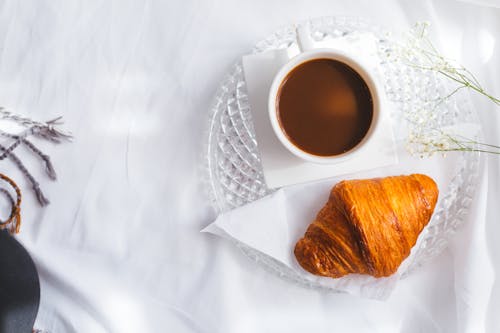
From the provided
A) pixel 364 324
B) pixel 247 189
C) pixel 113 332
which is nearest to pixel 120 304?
pixel 113 332

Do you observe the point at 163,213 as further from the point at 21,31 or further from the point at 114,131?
the point at 21,31

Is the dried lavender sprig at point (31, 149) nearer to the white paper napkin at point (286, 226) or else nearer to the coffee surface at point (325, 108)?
the white paper napkin at point (286, 226)

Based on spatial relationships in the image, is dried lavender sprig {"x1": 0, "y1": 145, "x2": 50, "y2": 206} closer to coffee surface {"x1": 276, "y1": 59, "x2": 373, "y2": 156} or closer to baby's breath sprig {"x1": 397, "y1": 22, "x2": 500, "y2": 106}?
coffee surface {"x1": 276, "y1": 59, "x2": 373, "y2": 156}

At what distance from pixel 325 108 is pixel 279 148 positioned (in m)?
0.10

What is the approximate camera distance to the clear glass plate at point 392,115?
904mm

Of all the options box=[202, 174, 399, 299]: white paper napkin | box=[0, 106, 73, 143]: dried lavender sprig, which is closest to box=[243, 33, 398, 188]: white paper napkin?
box=[202, 174, 399, 299]: white paper napkin

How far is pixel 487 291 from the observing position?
899mm

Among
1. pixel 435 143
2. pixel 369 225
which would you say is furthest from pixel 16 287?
pixel 435 143

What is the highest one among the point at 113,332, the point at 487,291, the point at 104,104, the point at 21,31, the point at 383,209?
the point at 21,31

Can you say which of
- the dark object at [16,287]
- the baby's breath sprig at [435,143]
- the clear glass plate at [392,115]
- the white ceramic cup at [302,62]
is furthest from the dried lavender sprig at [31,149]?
the baby's breath sprig at [435,143]

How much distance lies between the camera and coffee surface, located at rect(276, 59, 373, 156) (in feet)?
2.71

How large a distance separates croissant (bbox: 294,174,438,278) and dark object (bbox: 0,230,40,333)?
44 cm

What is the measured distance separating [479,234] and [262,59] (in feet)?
1.46

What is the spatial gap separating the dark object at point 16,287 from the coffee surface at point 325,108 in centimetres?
48
